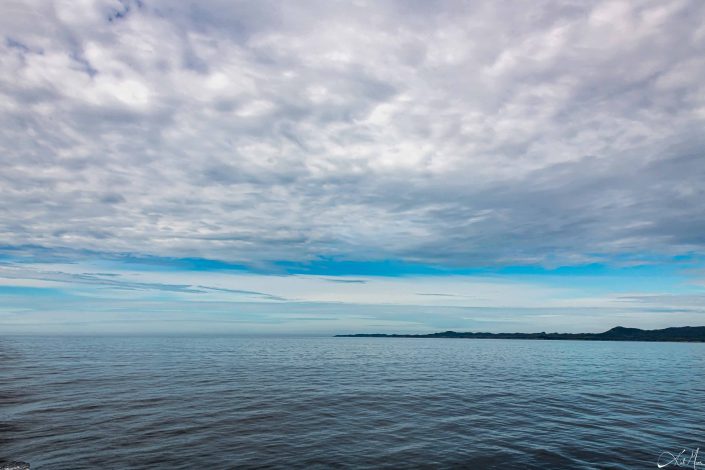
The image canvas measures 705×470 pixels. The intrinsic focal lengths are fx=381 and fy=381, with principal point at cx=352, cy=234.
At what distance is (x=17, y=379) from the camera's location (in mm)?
42344

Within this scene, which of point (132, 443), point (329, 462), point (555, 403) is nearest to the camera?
point (329, 462)

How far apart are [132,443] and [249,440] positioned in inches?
230

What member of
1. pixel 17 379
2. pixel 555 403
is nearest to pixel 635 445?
pixel 555 403

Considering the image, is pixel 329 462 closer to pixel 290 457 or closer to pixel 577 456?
pixel 290 457

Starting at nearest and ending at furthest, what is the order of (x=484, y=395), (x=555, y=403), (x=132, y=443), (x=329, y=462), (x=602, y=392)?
(x=329, y=462)
(x=132, y=443)
(x=555, y=403)
(x=484, y=395)
(x=602, y=392)
